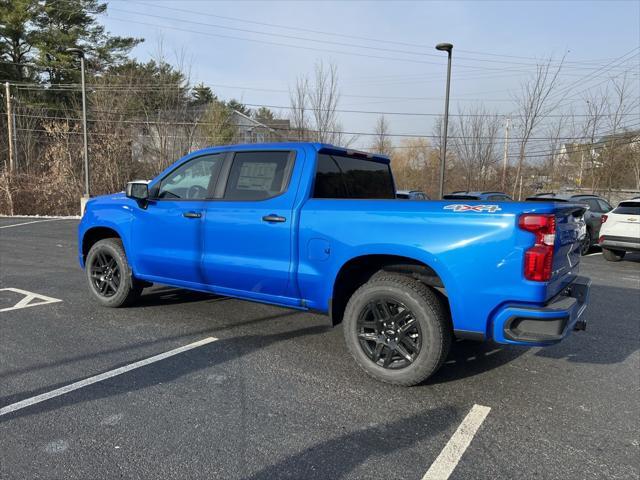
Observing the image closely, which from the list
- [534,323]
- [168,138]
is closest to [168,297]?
[534,323]

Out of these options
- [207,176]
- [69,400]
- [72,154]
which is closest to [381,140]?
[72,154]

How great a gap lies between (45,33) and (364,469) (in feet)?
125

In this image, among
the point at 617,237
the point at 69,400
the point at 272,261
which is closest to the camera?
the point at 69,400

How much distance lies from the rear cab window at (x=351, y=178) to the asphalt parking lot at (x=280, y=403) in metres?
1.49

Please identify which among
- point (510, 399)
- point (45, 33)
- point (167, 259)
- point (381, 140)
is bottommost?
point (510, 399)

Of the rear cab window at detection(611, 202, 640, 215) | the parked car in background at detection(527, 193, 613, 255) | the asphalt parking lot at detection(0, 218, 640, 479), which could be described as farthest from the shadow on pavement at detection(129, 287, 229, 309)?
the parked car in background at detection(527, 193, 613, 255)

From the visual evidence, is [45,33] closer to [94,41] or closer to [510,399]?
[94,41]

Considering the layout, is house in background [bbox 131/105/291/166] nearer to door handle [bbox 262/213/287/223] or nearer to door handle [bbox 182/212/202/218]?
door handle [bbox 182/212/202/218]

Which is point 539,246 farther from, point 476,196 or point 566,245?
point 476,196

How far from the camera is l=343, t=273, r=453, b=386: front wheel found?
3.46 meters

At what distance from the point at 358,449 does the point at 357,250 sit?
1501mm

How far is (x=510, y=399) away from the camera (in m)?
3.49

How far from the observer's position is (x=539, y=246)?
3.06 meters

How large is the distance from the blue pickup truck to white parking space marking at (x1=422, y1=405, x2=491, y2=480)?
45 cm
